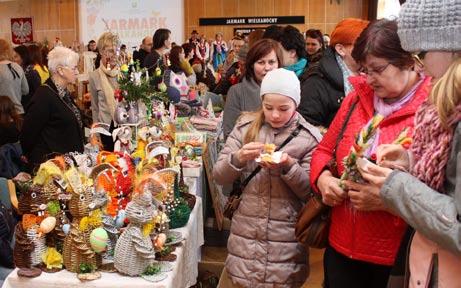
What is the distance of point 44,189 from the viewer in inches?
78.7

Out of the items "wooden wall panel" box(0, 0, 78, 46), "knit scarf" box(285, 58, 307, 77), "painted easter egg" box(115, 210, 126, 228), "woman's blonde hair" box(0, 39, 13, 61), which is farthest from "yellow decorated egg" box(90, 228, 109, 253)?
"wooden wall panel" box(0, 0, 78, 46)

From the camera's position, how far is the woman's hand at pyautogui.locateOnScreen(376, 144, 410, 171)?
1.39 m

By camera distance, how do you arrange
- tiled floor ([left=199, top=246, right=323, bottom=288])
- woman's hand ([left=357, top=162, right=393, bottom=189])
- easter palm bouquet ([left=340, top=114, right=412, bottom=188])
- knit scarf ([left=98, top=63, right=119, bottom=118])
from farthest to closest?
knit scarf ([left=98, top=63, right=119, bottom=118])
tiled floor ([left=199, top=246, right=323, bottom=288])
easter palm bouquet ([left=340, top=114, right=412, bottom=188])
woman's hand ([left=357, top=162, right=393, bottom=189])

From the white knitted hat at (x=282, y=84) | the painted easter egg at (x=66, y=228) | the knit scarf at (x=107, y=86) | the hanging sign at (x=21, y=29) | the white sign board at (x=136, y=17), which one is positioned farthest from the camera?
the hanging sign at (x=21, y=29)

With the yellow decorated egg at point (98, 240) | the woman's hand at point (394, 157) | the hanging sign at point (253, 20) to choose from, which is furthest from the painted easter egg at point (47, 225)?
the hanging sign at point (253, 20)

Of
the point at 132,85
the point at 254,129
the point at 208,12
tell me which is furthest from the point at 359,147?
the point at 208,12

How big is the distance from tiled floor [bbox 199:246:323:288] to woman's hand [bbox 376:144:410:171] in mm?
2216

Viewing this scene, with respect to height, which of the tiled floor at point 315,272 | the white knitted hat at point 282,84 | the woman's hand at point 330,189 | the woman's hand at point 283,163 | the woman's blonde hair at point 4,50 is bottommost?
the tiled floor at point 315,272

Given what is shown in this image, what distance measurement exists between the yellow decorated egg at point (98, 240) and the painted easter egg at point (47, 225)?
0.16m

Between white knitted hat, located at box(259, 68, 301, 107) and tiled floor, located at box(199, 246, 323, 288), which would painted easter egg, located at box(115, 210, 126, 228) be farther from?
tiled floor, located at box(199, 246, 323, 288)

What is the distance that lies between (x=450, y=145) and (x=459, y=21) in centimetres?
29

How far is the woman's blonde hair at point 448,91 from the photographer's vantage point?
1147 millimetres

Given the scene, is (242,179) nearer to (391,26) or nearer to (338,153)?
(338,153)

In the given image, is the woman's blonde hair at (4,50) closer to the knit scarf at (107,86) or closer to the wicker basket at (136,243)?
the knit scarf at (107,86)
